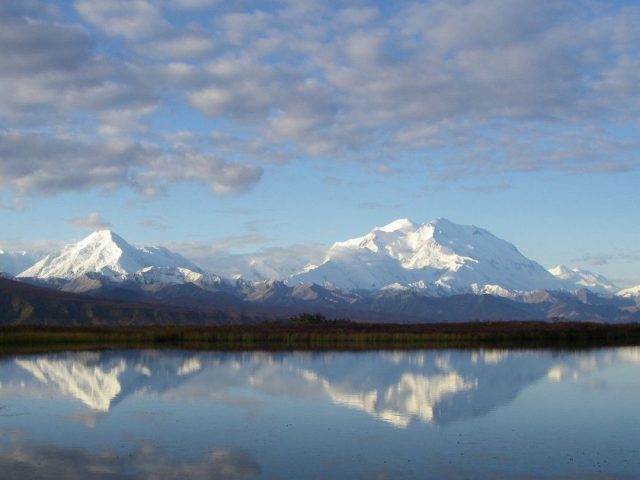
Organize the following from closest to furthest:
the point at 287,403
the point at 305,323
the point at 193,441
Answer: the point at 193,441 < the point at 287,403 < the point at 305,323

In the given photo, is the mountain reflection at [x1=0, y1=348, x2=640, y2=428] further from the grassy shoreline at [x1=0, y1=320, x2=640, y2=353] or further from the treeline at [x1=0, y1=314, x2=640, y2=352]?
the treeline at [x1=0, y1=314, x2=640, y2=352]

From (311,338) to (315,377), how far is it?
37424 mm

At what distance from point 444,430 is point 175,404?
1090cm

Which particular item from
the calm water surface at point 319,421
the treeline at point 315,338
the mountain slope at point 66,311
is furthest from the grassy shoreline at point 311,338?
the mountain slope at point 66,311

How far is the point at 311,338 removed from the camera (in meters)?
78.8

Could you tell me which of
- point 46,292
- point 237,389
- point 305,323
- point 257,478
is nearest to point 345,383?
point 237,389

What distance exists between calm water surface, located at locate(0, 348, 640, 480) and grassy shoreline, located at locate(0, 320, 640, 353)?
66.1 ft

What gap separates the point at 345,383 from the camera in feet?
127

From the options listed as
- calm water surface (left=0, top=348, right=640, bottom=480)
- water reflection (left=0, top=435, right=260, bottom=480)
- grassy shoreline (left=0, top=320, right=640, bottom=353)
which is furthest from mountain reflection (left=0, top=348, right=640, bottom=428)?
grassy shoreline (left=0, top=320, right=640, bottom=353)

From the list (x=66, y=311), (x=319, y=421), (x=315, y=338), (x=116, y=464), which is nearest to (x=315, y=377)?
(x=319, y=421)

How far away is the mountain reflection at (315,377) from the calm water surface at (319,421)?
11cm

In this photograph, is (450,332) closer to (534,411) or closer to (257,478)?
(534,411)

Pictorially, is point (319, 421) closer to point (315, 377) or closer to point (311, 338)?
point (315, 377)

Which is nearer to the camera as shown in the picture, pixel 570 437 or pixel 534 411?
pixel 570 437
